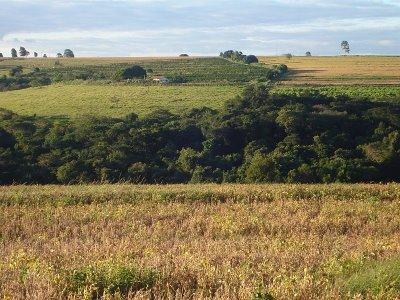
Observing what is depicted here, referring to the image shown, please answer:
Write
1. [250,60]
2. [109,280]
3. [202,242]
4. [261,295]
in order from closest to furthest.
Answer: [261,295] < [109,280] < [202,242] < [250,60]

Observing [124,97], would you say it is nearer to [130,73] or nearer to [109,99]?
[109,99]

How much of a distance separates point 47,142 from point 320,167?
15.8 m

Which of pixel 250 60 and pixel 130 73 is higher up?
pixel 250 60

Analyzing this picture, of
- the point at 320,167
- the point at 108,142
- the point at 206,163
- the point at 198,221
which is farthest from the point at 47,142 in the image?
the point at 198,221

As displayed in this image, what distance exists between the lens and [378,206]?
1462 cm

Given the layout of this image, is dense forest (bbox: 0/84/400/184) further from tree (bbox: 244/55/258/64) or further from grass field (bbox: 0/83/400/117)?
tree (bbox: 244/55/258/64)

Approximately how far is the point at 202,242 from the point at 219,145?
25563 mm

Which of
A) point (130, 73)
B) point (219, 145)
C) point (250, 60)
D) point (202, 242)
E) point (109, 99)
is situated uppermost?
point (250, 60)

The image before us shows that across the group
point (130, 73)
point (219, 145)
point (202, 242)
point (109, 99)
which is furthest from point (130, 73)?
point (202, 242)

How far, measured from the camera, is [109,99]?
54000 mm

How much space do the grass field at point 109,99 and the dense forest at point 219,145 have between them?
5891 millimetres

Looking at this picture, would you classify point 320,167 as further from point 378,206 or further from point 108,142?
point 378,206

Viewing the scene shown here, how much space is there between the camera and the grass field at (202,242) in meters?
6.66

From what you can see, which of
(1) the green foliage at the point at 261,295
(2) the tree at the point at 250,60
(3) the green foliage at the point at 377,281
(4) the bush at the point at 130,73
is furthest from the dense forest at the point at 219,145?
(2) the tree at the point at 250,60
